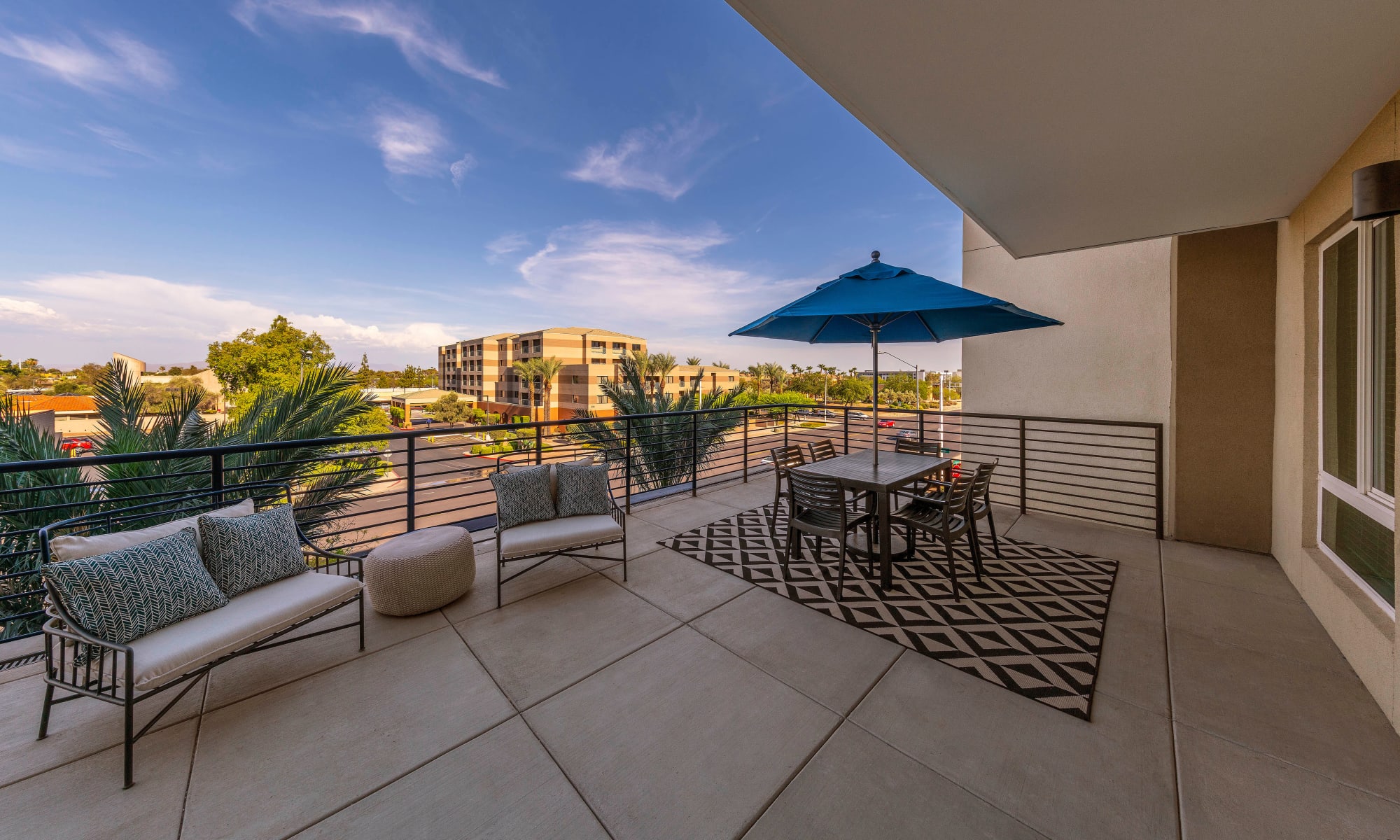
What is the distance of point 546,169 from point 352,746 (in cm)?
2509

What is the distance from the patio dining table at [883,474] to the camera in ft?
10.0

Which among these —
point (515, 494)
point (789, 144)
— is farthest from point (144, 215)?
point (515, 494)

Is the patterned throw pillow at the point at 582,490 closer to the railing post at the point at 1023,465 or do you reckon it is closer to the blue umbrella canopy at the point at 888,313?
the blue umbrella canopy at the point at 888,313

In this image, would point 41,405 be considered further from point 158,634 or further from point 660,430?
point 660,430

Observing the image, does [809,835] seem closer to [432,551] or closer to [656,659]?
[656,659]

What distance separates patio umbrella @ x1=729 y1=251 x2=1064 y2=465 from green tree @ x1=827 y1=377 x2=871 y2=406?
4123 cm

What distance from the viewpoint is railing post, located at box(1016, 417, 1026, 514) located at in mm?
4855

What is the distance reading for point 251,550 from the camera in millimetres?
2295

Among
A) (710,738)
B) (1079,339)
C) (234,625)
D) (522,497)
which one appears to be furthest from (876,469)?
(234,625)

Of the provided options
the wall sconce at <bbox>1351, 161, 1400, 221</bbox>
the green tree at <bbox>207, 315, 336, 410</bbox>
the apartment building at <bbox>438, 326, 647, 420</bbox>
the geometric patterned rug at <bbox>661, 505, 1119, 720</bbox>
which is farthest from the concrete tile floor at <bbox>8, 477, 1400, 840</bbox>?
the apartment building at <bbox>438, 326, 647, 420</bbox>

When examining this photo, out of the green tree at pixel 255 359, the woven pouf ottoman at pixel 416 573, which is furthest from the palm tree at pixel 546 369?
the woven pouf ottoman at pixel 416 573

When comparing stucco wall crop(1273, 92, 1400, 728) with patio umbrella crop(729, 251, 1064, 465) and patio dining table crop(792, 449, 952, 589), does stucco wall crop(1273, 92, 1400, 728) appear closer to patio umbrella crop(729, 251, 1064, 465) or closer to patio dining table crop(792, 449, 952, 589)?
patio umbrella crop(729, 251, 1064, 465)

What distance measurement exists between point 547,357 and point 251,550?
43.8m

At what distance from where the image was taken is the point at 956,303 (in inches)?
112
